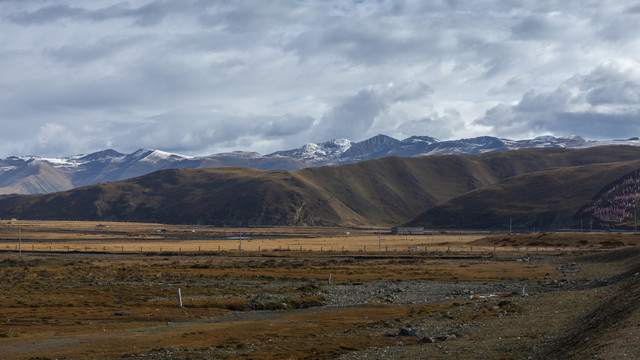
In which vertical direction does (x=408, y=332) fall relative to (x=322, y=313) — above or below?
above

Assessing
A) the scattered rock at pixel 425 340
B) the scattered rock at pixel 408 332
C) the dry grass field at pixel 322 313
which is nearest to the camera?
the dry grass field at pixel 322 313

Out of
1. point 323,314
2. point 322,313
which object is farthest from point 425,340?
point 322,313

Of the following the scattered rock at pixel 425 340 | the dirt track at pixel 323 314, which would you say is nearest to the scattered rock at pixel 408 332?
the dirt track at pixel 323 314

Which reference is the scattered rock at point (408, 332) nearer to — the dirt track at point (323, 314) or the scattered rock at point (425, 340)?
the dirt track at point (323, 314)

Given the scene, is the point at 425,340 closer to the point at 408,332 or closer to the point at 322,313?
the point at 408,332

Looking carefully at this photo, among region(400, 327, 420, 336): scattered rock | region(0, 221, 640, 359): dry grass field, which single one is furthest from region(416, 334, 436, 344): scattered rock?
region(400, 327, 420, 336): scattered rock

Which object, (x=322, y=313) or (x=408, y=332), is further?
(x=322, y=313)

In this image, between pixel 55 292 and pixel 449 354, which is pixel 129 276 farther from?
pixel 449 354

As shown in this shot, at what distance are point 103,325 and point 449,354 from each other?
21306 mm

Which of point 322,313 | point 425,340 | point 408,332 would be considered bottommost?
point 322,313

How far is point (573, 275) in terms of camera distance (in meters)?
61.3

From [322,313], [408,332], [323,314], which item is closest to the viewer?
[408,332]

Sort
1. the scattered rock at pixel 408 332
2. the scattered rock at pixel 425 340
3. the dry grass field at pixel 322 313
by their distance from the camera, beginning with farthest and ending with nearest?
the scattered rock at pixel 408 332 → the scattered rock at pixel 425 340 → the dry grass field at pixel 322 313

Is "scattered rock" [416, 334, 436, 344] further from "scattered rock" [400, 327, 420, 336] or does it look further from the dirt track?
"scattered rock" [400, 327, 420, 336]
